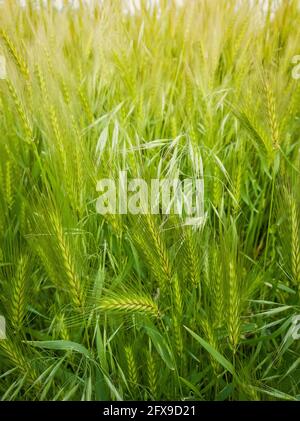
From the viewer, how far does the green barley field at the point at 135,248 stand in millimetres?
790

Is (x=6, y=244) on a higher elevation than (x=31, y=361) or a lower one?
higher

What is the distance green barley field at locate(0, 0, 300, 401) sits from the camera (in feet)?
2.59

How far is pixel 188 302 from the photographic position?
87 cm

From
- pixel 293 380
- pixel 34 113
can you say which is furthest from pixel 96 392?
pixel 34 113

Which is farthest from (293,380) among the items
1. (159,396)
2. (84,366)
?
(84,366)

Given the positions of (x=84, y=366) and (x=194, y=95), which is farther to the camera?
(x=194, y=95)

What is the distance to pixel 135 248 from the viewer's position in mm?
947

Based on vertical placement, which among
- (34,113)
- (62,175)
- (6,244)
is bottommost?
(6,244)

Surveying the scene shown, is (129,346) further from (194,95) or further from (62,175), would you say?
(194,95)

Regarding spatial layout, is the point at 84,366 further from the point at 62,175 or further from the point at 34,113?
the point at 34,113

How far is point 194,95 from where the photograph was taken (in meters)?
1.12
